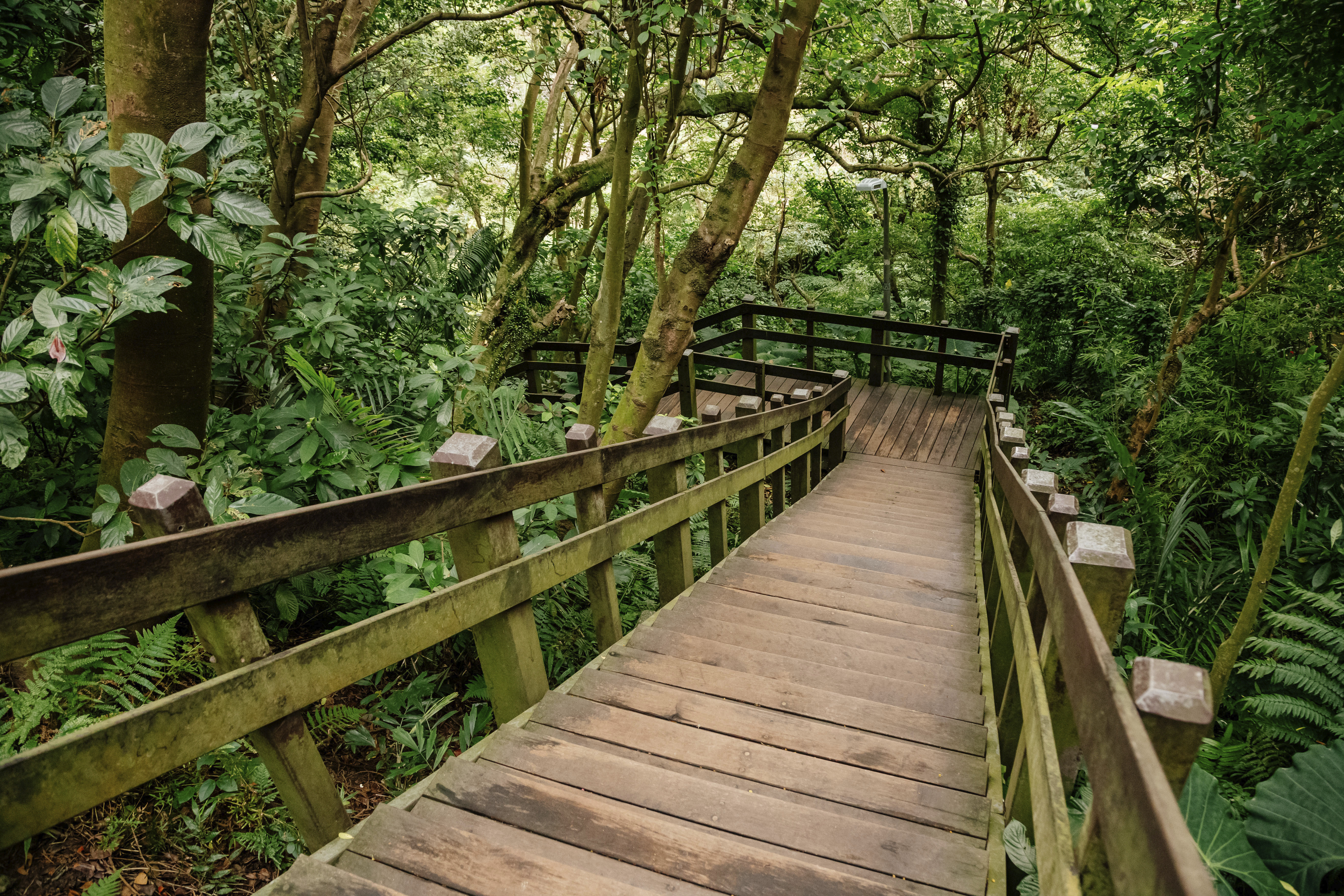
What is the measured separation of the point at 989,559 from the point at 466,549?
3055mm

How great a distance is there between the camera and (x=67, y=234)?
6.53 feet

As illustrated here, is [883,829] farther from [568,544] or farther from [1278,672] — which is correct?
[1278,672]

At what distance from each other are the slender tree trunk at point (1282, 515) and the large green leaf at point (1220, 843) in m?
1.39

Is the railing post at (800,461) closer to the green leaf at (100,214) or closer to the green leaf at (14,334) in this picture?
the green leaf at (100,214)

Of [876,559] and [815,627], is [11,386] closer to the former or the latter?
[815,627]

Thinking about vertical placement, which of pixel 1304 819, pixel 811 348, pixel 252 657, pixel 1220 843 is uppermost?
pixel 811 348

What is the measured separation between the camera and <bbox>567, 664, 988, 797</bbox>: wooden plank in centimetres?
221

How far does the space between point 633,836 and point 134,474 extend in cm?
204

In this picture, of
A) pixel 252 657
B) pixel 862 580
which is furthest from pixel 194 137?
pixel 862 580

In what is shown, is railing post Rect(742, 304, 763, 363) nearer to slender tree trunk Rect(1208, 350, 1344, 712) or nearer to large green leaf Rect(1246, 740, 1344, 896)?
slender tree trunk Rect(1208, 350, 1344, 712)

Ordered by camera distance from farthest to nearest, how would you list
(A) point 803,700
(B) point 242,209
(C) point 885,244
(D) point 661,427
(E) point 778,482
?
1. (C) point 885,244
2. (E) point 778,482
3. (D) point 661,427
4. (A) point 803,700
5. (B) point 242,209

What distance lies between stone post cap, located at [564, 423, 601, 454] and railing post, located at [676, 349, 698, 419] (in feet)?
22.7

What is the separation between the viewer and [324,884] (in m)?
1.49

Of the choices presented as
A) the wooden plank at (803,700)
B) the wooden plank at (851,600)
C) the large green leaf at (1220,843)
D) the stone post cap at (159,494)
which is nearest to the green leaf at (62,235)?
the stone post cap at (159,494)
